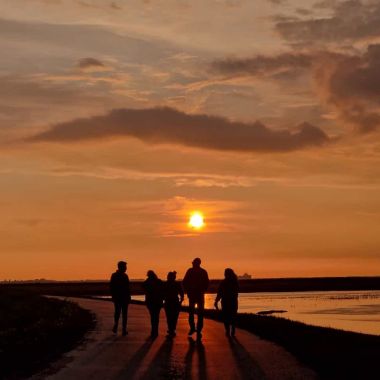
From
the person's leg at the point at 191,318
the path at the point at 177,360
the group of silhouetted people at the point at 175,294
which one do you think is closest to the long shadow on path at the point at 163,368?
the path at the point at 177,360

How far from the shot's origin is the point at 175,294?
2883 cm

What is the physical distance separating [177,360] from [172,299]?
27.5 ft

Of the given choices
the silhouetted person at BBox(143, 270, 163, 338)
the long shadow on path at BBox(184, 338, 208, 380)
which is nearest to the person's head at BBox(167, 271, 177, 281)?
the silhouetted person at BBox(143, 270, 163, 338)

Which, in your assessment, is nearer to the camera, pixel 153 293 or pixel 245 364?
pixel 245 364

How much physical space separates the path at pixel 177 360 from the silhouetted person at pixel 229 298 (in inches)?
20.8

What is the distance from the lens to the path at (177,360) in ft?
57.5

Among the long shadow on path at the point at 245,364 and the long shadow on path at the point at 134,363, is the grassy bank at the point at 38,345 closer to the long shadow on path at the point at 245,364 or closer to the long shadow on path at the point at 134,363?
the long shadow on path at the point at 134,363

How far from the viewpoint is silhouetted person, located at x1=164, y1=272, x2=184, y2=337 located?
28.2 meters

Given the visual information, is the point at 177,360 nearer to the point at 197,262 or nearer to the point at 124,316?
the point at 197,262

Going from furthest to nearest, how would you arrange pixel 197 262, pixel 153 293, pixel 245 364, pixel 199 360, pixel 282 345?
pixel 153 293 → pixel 197 262 → pixel 282 345 → pixel 199 360 → pixel 245 364

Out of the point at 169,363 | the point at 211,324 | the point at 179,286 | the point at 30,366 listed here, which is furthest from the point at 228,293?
the point at 30,366

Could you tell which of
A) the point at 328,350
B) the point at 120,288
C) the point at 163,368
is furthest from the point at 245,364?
the point at 120,288

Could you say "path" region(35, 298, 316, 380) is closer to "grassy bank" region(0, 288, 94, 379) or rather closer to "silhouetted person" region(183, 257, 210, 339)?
"grassy bank" region(0, 288, 94, 379)

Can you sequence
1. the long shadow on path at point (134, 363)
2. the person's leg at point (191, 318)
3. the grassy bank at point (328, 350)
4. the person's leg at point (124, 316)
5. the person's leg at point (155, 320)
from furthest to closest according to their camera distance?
the person's leg at point (124, 316) → the person's leg at point (191, 318) → the person's leg at point (155, 320) → the grassy bank at point (328, 350) → the long shadow on path at point (134, 363)
